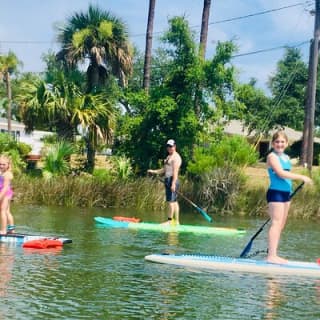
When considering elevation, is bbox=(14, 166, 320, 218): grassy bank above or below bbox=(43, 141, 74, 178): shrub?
below

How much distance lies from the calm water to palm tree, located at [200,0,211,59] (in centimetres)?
1419

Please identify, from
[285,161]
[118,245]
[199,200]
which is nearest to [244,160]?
[199,200]

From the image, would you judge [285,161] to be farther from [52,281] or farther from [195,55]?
[195,55]

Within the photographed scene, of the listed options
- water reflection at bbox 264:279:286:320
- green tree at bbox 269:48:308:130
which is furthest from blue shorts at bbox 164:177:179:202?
green tree at bbox 269:48:308:130

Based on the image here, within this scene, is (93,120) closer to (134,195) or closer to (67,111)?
(67,111)

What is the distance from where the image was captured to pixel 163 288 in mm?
8867

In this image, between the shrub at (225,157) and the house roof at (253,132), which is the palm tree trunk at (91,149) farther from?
the house roof at (253,132)

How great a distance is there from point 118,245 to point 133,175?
472 inches

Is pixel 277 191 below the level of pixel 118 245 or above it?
above

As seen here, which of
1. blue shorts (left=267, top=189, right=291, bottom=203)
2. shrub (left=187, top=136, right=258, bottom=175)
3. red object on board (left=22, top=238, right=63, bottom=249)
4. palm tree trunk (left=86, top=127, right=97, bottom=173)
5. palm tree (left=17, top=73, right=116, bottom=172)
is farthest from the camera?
palm tree trunk (left=86, top=127, right=97, bottom=173)

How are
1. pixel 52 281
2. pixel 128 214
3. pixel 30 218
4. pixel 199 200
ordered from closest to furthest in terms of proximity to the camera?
pixel 52 281
pixel 30 218
pixel 128 214
pixel 199 200

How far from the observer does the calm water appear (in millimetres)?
7633

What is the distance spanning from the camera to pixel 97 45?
2833cm

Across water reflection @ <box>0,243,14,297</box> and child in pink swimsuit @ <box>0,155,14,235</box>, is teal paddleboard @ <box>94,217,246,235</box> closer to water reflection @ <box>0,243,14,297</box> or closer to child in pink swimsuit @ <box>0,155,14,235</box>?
child in pink swimsuit @ <box>0,155,14,235</box>
